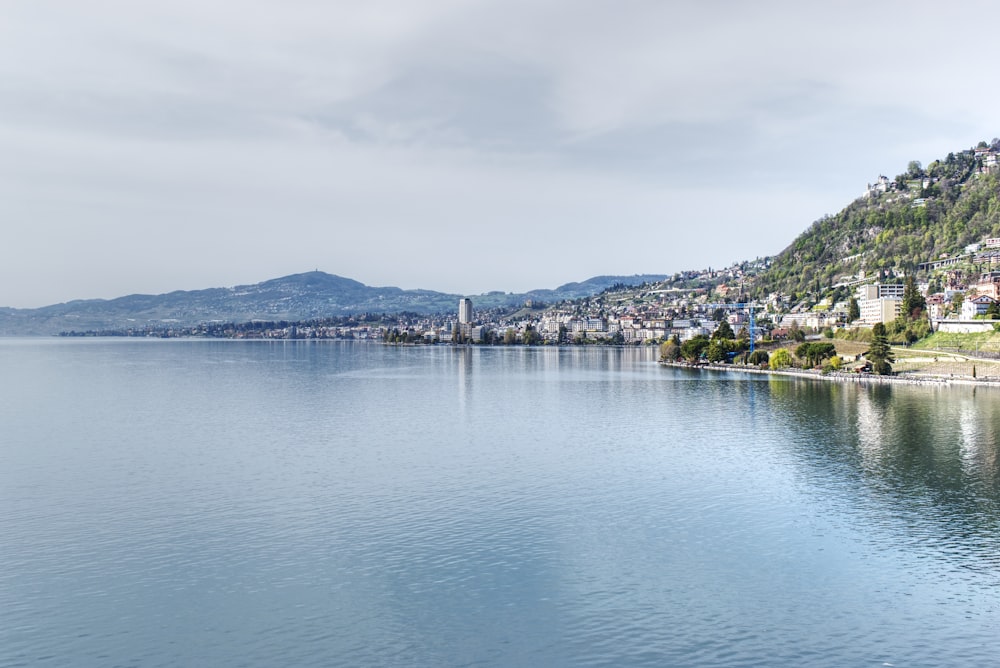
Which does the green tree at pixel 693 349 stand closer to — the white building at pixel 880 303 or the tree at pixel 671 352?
the tree at pixel 671 352

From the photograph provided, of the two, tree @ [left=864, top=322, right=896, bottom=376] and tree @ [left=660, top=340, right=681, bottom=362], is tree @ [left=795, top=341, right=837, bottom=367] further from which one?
tree @ [left=660, top=340, right=681, bottom=362]

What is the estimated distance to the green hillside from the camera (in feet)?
487

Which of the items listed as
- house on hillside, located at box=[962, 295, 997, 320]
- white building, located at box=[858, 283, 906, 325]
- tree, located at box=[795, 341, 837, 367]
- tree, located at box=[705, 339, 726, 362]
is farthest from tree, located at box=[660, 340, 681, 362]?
house on hillside, located at box=[962, 295, 997, 320]

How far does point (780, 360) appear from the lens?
317 ft

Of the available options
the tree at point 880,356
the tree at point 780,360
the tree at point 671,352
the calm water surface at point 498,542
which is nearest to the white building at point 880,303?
the tree at point 780,360

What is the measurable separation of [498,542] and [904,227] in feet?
553

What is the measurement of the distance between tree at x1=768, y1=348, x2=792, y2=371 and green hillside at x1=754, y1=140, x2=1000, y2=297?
1991 inches

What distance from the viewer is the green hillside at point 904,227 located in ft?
487

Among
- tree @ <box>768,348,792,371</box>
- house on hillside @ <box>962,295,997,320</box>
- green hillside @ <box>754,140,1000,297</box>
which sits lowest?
tree @ <box>768,348,792,371</box>

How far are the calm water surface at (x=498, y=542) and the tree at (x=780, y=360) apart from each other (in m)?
48.3

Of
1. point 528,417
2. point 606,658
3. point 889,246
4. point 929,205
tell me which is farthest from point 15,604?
point 929,205

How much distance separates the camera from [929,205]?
167 m

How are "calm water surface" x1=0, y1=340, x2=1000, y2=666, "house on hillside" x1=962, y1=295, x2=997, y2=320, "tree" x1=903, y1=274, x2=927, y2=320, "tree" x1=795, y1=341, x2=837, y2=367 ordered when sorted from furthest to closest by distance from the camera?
"tree" x1=903, y1=274, x2=927, y2=320
"house on hillside" x1=962, y1=295, x2=997, y2=320
"tree" x1=795, y1=341, x2=837, y2=367
"calm water surface" x1=0, y1=340, x2=1000, y2=666

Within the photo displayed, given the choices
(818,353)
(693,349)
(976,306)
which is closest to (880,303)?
(976,306)
